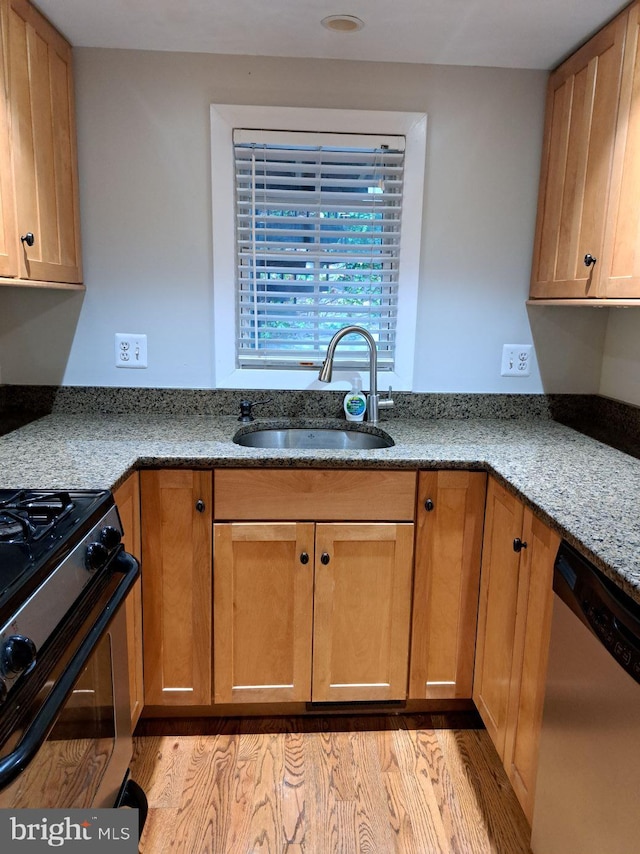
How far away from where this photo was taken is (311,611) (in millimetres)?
1900

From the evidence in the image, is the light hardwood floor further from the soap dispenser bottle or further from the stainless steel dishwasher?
the soap dispenser bottle

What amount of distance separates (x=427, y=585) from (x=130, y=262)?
1.49 m

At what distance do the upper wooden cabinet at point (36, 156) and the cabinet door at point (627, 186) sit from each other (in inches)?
62.9

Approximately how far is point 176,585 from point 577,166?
176 centimetres

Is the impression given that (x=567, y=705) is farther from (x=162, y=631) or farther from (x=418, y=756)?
(x=162, y=631)

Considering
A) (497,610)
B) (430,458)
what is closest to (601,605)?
(497,610)

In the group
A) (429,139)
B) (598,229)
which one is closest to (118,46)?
(429,139)

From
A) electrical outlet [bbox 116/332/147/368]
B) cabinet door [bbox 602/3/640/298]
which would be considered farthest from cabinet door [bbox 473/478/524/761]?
electrical outlet [bbox 116/332/147/368]

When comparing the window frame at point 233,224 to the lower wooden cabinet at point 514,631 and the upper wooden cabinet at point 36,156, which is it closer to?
the upper wooden cabinet at point 36,156

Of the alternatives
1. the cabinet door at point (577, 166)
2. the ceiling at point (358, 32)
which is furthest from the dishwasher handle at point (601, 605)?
the ceiling at point (358, 32)

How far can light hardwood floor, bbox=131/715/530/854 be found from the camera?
1582 mm

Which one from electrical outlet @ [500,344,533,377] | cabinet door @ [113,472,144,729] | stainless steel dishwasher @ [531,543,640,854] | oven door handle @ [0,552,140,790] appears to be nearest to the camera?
oven door handle @ [0,552,140,790]

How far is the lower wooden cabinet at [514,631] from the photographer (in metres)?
1.44

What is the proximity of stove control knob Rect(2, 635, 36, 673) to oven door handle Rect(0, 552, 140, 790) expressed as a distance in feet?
0.29
